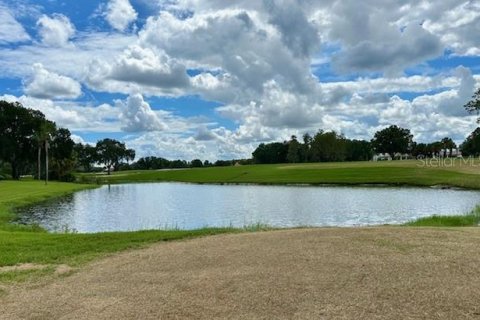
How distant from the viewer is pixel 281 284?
30.6 feet

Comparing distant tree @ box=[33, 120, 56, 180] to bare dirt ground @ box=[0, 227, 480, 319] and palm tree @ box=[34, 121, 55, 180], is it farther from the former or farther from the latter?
bare dirt ground @ box=[0, 227, 480, 319]

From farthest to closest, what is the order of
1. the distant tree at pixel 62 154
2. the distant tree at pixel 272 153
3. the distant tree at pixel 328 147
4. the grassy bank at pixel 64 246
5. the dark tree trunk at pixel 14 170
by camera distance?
1. the distant tree at pixel 272 153
2. the distant tree at pixel 328 147
3. the distant tree at pixel 62 154
4. the dark tree trunk at pixel 14 170
5. the grassy bank at pixel 64 246

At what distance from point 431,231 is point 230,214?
67.7 feet

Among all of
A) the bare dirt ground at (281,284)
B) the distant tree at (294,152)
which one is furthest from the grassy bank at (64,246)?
the distant tree at (294,152)

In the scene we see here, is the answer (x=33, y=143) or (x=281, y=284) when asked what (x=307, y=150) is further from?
(x=281, y=284)

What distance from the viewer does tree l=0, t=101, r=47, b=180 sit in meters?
98.1

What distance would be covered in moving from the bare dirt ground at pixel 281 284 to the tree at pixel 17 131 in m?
94.3

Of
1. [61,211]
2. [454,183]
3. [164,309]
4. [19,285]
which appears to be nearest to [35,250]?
[19,285]

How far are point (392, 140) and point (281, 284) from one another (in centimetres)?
16374

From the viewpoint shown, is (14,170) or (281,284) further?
(14,170)

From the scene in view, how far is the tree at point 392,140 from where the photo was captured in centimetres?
16450

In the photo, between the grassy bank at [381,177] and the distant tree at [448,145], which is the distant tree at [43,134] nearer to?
the grassy bank at [381,177]

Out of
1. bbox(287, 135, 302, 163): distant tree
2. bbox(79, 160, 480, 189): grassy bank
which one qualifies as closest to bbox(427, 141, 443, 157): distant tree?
bbox(287, 135, 302, 163): distant tree

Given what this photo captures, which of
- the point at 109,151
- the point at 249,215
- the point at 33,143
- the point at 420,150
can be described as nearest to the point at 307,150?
the point at 420,150
